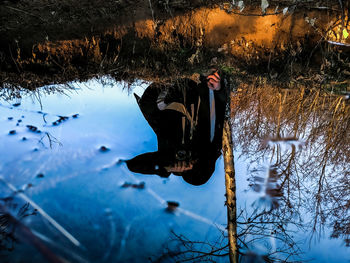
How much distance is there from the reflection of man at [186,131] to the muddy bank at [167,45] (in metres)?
0.72

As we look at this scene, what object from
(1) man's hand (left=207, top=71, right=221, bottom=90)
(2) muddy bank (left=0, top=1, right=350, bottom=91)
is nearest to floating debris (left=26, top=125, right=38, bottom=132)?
(2) muddy bank (left=0, top=1, right=350, bottom=91)

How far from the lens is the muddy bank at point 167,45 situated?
5168 millimetres

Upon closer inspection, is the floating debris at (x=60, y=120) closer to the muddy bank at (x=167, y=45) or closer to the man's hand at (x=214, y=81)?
the muddy bank at (x=167, y=45)

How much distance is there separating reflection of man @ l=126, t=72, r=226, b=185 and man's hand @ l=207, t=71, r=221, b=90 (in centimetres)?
3

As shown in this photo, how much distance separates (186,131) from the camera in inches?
185

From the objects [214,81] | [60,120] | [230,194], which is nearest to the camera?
[230,194]

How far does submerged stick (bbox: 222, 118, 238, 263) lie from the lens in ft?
14.9

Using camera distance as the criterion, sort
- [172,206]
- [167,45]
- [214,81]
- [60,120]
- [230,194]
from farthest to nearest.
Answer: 1. [60,120]
2. [172,206]
3. [167,45]
4. [214,81]
5. [230,194]

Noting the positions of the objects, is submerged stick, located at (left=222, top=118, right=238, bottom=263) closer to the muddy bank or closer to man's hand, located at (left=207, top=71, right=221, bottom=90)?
man's hand, located at (left=207, top=71, right=221, bottom=90)

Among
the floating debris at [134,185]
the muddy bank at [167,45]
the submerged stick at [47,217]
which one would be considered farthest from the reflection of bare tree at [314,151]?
the submerged stick at [47,217]

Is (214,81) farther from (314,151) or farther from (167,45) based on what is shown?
(314,151)

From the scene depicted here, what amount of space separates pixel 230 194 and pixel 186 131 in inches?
64.5

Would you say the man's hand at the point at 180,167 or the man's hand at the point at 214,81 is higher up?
the man's hand at the point at 214,81

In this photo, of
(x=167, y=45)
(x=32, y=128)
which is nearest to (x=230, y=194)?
(x=167, y=45)
